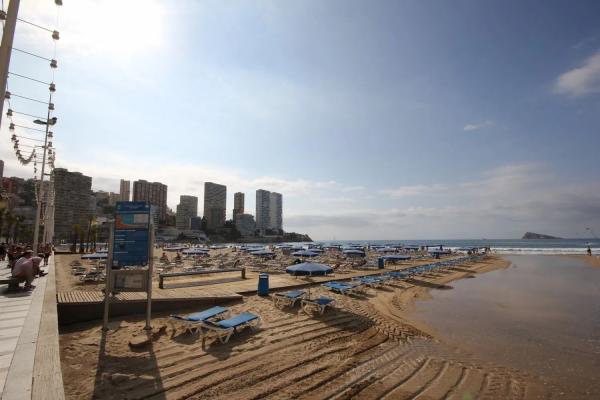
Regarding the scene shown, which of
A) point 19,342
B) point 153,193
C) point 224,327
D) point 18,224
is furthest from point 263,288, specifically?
point 153,193

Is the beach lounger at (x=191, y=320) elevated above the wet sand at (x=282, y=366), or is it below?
above

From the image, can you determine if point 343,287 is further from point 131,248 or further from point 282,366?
point 131,248

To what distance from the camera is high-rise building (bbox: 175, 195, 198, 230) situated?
601ft

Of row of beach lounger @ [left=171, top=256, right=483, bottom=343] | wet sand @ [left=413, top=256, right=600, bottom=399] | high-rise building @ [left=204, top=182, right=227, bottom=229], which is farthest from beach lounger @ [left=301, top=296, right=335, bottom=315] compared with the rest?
high-rise building @ [left=204, top=182, right=227, bottom=229]

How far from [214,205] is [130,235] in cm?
18689

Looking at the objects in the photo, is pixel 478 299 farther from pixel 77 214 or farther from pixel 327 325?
pixel 77 214

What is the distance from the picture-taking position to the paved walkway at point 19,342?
3.92 metres

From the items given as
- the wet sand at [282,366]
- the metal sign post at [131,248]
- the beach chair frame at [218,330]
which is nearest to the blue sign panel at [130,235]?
the metal sign post at [131,248]

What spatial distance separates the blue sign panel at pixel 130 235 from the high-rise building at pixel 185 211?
602 feet

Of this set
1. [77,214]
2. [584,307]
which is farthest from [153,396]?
[77,214]

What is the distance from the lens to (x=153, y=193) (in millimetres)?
157250

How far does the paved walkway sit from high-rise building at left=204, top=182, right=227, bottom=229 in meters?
180

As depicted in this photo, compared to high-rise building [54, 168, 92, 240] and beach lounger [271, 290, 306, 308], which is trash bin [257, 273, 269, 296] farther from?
high-rise building [54, 168, 92, 240]

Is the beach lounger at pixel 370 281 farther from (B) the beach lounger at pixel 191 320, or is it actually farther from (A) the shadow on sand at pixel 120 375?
(A) the shadow on sand at pixel 120 375
